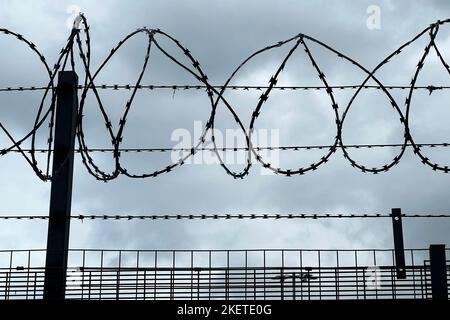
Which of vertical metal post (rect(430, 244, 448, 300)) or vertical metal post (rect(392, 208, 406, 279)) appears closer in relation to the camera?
vertical metal post (rect(430, 244, 448, 300))

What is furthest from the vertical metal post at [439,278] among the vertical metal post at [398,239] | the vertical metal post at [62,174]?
the vertical metal post at [62,174]

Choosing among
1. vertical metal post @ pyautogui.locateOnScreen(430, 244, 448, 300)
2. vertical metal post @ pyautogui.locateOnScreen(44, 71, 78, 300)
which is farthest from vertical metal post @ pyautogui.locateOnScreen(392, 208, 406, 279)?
vertical metal post @ pyautogui.locateOnScreen(44, 71, 78, 300)

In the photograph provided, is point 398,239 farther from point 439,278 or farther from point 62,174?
point 62,174

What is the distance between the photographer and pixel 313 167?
72.5 ft

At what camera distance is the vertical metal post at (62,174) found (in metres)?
25.3

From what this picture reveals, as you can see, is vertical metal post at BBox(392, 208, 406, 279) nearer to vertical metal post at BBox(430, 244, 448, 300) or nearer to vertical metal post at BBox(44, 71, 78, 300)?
vertical metal post at BBox(430, 244, 448, 300)

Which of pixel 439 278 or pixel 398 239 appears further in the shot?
pixel 398 239

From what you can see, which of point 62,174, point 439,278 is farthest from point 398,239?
point 62,174

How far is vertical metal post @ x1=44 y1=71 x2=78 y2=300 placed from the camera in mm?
25312

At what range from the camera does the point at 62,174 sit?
1019 inches

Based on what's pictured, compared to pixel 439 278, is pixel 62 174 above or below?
above
